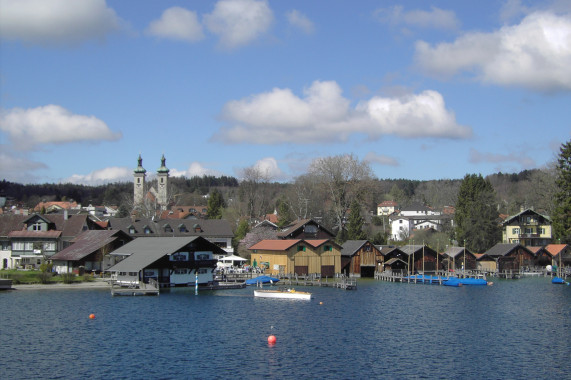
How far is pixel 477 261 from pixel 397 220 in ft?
192

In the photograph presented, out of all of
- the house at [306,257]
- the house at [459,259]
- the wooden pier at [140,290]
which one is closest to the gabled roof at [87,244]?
the wooden pier at [140,290]

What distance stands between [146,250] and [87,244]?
43.0 feet

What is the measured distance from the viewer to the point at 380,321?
54.4m

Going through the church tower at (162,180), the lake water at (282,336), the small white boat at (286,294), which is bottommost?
the lake water at (282,336)

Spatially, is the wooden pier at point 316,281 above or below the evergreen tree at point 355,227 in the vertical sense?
below

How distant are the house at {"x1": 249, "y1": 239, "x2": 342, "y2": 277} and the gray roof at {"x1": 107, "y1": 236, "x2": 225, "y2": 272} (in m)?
12.8

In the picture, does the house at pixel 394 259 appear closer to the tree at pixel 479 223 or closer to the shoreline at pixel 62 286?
the tree at pixel 479 223

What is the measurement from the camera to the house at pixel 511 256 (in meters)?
105

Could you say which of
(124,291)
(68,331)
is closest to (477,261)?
(124,291)

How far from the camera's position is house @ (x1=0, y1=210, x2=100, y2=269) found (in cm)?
9125

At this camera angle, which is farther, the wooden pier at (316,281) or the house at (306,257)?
the house at (306,257)

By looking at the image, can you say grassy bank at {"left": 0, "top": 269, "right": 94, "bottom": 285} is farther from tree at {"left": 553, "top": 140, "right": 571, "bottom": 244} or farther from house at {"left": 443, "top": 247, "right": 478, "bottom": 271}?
tree at {"left": 553, "top": 140, "right": 571, "bottom": 244}

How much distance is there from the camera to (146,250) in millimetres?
79312

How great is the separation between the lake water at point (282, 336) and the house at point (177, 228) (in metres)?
30.6
